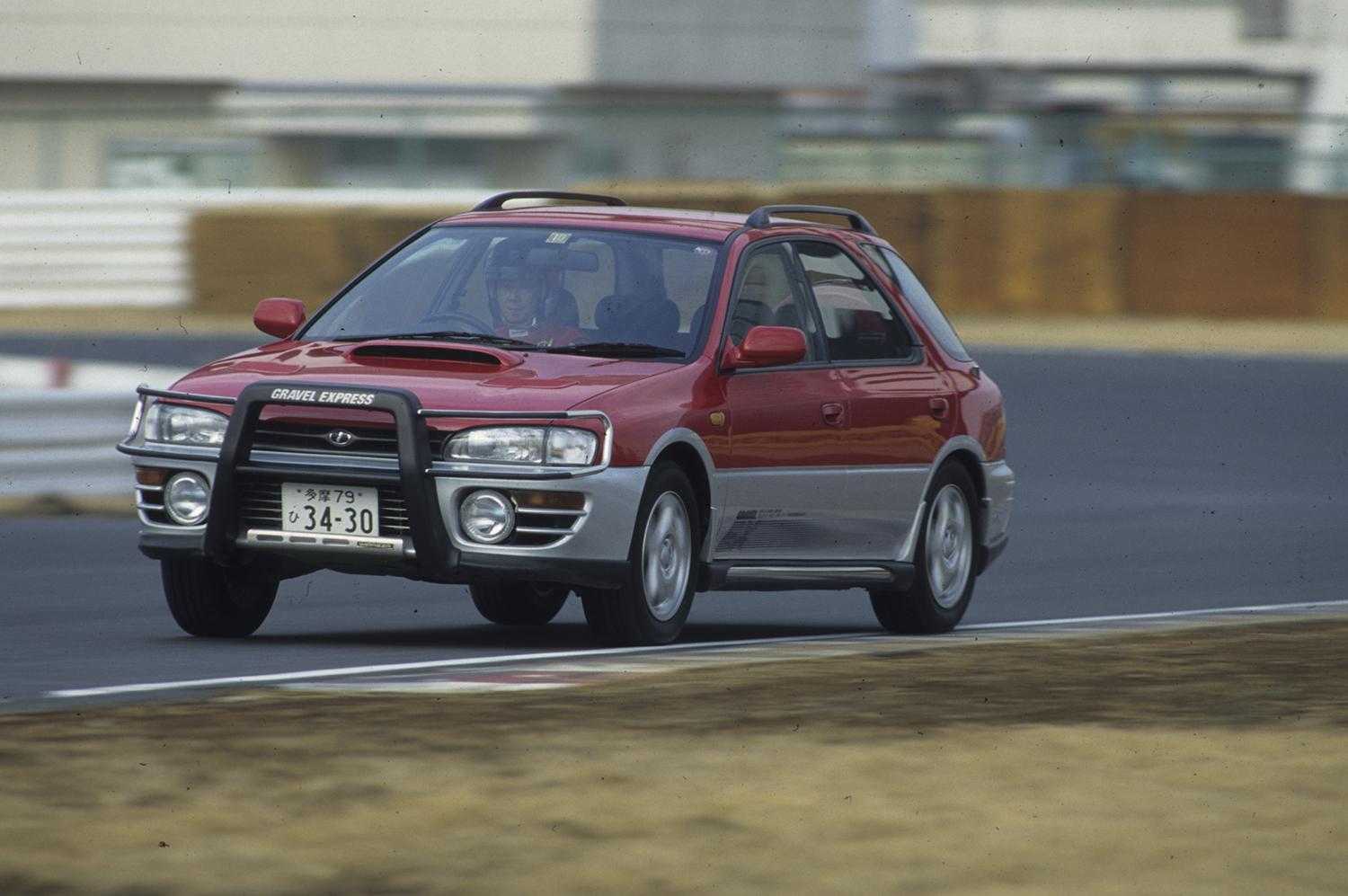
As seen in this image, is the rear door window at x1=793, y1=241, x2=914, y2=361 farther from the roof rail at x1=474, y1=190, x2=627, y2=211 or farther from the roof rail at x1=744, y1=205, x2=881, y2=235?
the roof rail at x1=474, y1=190, x2=627, y2=211

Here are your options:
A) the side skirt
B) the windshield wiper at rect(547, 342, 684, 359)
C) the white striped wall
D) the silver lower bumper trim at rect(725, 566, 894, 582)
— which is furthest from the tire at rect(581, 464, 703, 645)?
the white striped wall

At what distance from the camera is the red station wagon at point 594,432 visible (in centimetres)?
940

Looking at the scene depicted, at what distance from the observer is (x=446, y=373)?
9.67m

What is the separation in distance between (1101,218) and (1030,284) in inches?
50.7

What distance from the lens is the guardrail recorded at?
16047 mm

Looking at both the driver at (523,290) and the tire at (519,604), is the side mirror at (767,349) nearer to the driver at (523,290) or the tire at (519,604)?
the driver at (523,290)

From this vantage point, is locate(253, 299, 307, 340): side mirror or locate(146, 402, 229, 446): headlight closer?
locate(146, 402, 229, 446): headlight

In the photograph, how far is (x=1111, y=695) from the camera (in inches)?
335

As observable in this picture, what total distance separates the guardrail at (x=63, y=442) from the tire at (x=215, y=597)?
5974 millimetres

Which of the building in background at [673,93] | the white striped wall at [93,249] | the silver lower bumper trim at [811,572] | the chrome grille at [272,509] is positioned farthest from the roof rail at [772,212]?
the building in background at [673,93]

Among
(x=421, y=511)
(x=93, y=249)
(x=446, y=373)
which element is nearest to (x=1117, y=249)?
(x=93, y=249)

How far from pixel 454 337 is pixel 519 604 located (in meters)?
1.84

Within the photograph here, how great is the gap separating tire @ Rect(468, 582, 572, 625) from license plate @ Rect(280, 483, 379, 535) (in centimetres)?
218

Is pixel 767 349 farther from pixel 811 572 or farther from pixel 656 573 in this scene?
pixel 811 572
